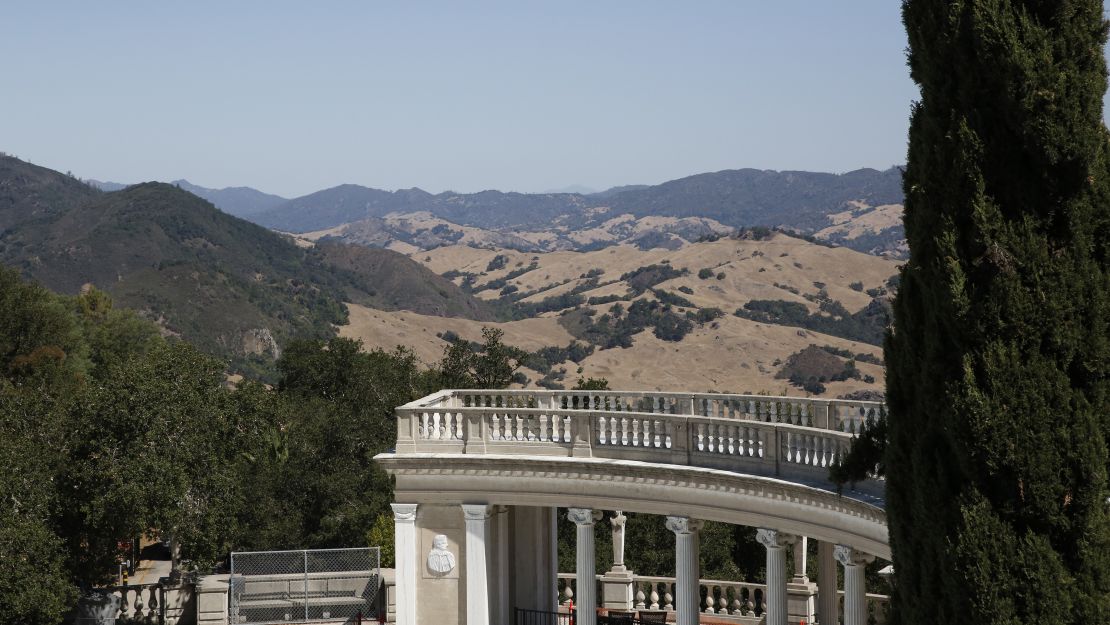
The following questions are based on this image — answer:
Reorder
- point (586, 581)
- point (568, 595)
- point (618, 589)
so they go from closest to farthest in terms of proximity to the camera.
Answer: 1. point (586, 581)
2. point (618, 589)
3. point (568, 595)

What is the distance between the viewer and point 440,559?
1145 inches

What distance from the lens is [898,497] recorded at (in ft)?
61.0

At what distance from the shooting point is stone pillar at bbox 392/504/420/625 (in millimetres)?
29062

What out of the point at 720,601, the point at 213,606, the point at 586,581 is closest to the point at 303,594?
the point at 213,606

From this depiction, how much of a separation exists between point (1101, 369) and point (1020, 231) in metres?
1.86

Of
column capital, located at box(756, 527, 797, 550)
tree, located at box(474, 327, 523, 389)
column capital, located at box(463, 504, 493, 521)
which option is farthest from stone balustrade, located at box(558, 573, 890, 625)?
tree, located at box(474, 327, 523, 389)

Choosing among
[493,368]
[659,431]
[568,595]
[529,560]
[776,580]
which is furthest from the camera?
[493,368]

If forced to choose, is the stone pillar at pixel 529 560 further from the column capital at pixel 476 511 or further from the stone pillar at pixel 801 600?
the stone pillar at pixel 801 600

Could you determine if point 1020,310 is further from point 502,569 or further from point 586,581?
point 502,569

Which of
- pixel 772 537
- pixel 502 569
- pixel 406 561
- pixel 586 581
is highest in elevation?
pixel 772 537

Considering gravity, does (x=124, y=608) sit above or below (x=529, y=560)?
below

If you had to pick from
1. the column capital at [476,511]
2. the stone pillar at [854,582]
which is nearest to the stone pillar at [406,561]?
the column capital at [476,511]

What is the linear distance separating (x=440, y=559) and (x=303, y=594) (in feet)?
23.0

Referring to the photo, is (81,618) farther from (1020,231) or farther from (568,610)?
(1020,231)
